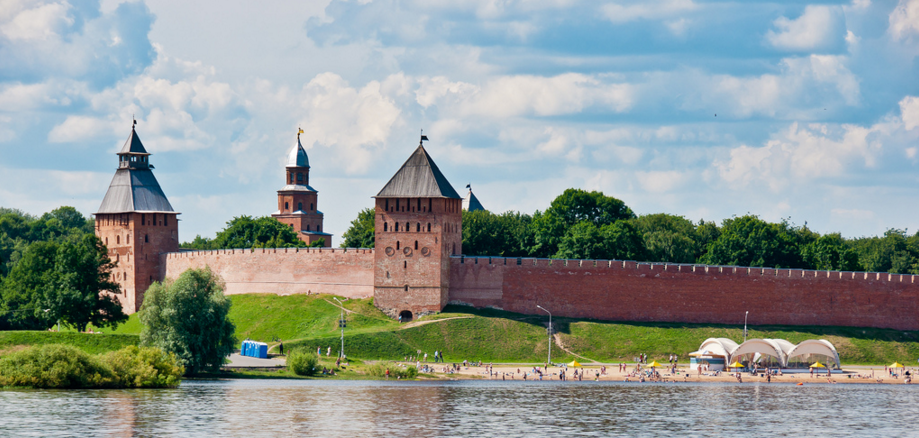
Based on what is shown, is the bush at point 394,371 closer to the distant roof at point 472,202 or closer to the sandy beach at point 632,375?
the sandy beach at point 632,375

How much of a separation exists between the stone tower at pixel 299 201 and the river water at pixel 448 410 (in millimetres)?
59315

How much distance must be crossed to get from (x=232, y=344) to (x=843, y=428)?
1197 inches

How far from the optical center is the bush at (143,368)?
55.6 meters

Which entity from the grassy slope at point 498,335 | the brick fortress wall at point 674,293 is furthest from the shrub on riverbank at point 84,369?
the brick fortress wall at point 674,293

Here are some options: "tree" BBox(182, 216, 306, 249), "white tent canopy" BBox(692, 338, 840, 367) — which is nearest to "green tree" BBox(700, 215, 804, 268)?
"white tent canopy" BBox(692, 338, 840, 367)

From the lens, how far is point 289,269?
8156 cm

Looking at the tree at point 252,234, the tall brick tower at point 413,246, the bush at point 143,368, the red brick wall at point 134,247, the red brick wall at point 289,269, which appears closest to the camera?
the bush at point 143,368

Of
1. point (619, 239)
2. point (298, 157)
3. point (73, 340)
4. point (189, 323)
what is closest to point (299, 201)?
point (298, 157)

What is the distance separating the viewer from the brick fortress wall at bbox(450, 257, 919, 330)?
255ft

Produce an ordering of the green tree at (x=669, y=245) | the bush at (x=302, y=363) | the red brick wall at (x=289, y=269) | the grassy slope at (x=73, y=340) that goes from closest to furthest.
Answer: the bush at (x=302, y=363)
the grassy slope at (x=73, y=340)
the red brick wall at (x=289, y=269)
the green tree at (x=669, y=245)

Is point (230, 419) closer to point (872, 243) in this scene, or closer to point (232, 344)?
point (232, 344)

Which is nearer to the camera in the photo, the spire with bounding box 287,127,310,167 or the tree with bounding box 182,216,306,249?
the tree with bounding box 182,216,306,249

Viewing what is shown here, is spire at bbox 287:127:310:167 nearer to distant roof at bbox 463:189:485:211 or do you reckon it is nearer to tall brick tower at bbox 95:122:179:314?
distant roof at bbox 463:189:485:211

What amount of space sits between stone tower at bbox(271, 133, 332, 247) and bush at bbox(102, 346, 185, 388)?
6352 cm
